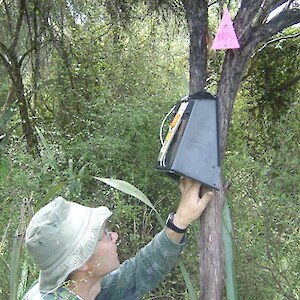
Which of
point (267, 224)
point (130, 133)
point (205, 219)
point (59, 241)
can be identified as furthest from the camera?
point (130, 133)

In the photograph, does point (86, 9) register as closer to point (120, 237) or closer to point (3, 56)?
point (3, 56)

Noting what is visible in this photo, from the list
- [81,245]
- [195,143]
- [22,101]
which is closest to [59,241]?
[81,245]

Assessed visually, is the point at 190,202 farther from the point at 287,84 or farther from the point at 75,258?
the point at 287,84

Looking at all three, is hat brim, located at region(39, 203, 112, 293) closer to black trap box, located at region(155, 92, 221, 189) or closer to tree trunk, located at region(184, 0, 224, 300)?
black trap box, located at region(155, 92, 221, 189)

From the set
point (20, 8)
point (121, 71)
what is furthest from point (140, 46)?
point (20, 8)

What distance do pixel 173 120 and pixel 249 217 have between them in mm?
1058

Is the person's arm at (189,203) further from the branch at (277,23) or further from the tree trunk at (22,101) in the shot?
the tree trunk at (22,101)

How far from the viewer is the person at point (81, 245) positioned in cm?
151

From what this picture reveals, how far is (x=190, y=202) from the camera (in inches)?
64.5

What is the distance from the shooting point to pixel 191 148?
61.5 inches

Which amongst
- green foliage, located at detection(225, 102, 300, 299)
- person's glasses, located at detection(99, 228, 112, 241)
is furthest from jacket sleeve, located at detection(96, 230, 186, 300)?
green foliage, located at detection(225, 102, 300, 299)

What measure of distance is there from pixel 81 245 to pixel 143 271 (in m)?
0.33

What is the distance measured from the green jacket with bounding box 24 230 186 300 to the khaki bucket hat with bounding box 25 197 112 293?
178mm

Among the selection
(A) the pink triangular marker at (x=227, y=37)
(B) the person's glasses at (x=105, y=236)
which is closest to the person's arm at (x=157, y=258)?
(B) the person's glasses at (x=105, y=236)
